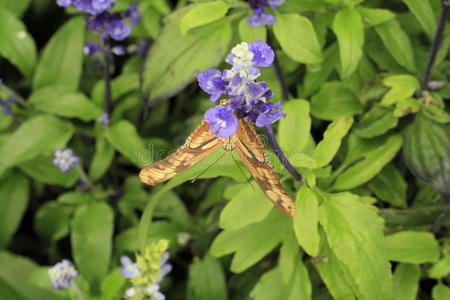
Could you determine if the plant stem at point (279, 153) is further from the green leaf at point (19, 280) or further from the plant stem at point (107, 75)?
the green leaf at point (19, 280)

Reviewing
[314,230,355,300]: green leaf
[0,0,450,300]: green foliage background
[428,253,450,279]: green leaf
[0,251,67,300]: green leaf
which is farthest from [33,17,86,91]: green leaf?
[428,253,450,279]: green leaf

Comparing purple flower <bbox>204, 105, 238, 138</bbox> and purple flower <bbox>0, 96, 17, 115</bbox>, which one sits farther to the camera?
purple flower <bbox>0, 96, 17, 115</bbox>

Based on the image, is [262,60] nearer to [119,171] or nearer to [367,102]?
[367,102]

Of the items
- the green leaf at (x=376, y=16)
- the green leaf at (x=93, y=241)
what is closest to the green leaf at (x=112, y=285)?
the green leaf at (x=93, y=241)

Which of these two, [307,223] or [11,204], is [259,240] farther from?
[11,204]

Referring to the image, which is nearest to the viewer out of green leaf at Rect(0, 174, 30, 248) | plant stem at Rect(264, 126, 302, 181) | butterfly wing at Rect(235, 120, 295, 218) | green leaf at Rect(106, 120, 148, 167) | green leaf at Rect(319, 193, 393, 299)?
butterfly wing at Rect(235, 120, 295, 218)

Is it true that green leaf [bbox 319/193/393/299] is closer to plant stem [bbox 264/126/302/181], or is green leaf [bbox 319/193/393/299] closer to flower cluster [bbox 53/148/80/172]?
plant stem [bbox 264/126/302/181]

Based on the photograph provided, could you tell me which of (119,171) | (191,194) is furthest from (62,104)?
(191,194)
